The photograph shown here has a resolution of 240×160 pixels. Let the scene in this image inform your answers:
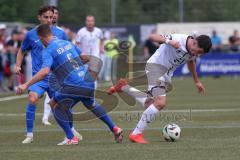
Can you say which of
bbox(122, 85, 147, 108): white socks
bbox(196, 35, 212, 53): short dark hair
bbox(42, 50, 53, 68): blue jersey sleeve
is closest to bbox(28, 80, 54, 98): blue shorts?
bbox(42, 50, 53, 68): blue jersey sleeve

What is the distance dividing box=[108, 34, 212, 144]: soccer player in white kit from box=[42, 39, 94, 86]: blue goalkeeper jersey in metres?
1.02

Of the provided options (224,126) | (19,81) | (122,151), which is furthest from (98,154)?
(19,81)

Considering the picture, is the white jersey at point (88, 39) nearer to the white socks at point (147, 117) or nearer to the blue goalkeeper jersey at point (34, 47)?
the blue goalkeeper jersey at point (34, 47)

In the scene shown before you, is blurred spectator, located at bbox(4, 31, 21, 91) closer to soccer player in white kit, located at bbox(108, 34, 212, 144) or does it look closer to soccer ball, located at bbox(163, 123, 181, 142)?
soccer player in white kit, located at bbox(108, 34, 212, 144)

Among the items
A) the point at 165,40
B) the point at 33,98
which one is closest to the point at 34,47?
the point at 33,98

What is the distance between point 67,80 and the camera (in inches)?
475

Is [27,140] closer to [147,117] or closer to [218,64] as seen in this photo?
[147,117]

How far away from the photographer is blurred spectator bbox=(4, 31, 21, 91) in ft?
86.8

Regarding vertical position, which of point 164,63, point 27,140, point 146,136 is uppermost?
point 164,63

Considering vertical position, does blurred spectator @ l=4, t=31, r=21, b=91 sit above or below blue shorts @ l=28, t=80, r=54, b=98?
below

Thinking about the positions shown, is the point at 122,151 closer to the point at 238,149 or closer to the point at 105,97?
the point at 238,149

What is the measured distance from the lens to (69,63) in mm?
11969

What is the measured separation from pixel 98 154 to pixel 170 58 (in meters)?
2.41

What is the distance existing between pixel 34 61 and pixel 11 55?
13489 mm
